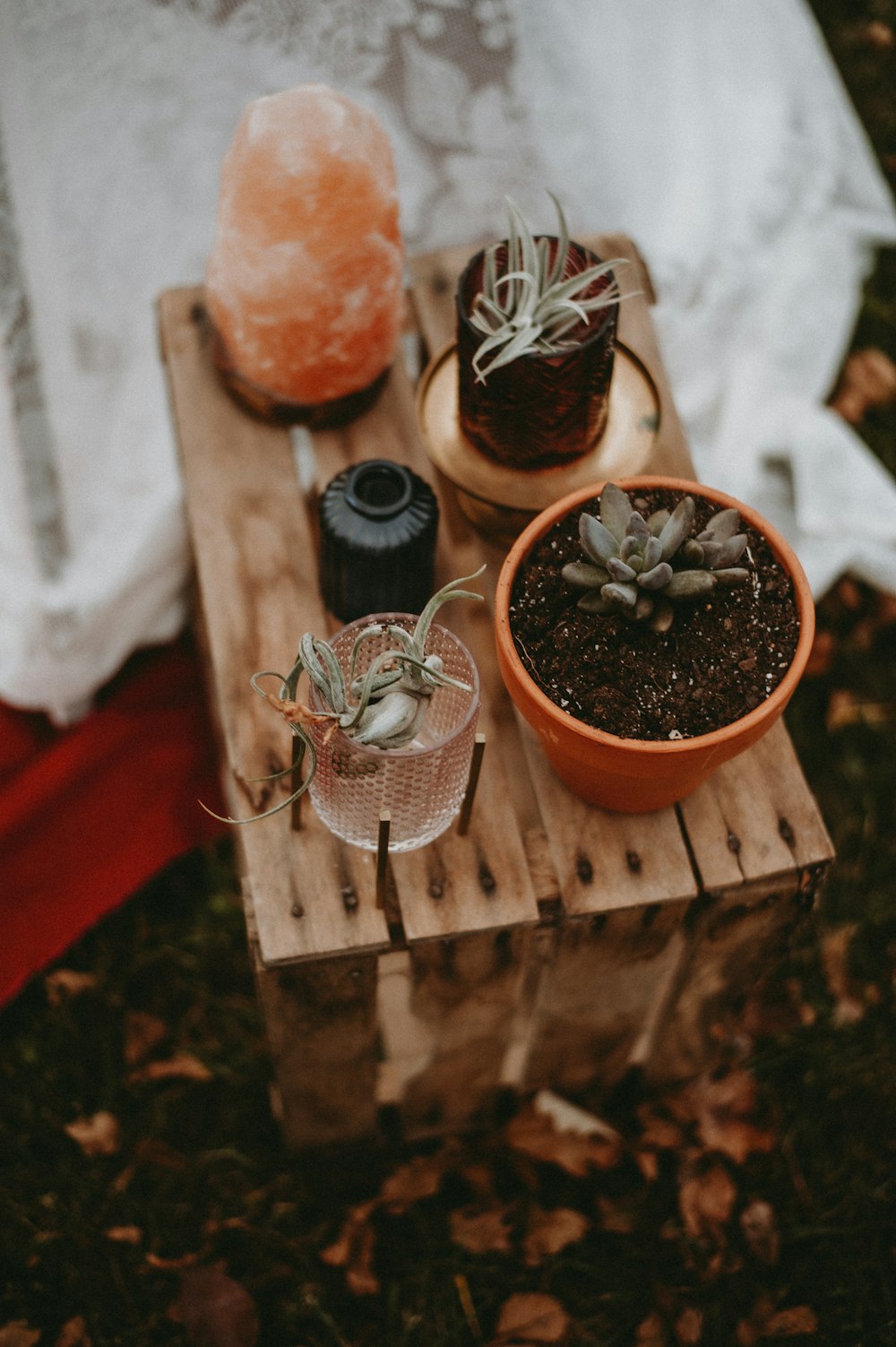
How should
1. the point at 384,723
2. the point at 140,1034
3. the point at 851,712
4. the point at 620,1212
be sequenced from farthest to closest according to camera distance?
the point at 851,712 → the point at 140,1034 → the point at 620,1212 → the point at 384,723

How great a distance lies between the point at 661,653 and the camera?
1068 mm

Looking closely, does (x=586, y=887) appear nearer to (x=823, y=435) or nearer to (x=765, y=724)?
(x=765, y=724)

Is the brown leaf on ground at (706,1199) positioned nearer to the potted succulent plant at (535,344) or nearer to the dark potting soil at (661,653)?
the dark potting soil at (661,653)

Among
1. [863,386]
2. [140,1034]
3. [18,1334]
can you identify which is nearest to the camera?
[18,1334]

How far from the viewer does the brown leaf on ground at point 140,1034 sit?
1.63 meters

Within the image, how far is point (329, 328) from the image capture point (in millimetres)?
1287

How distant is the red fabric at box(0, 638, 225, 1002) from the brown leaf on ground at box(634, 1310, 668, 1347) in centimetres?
87

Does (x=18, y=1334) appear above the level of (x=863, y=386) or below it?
below

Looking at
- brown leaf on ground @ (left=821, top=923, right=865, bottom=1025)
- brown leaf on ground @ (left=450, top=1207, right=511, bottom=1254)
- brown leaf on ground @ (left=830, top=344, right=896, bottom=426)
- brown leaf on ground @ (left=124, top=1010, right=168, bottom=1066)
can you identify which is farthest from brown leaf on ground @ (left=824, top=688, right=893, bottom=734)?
brown leaf on ground @ (left=124, top=1010, right=168, bottom=1066)

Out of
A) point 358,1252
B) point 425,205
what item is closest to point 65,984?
point 358,1252

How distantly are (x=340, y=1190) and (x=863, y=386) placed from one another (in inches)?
64.7

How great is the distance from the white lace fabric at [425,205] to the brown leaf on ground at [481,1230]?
2.87 feet

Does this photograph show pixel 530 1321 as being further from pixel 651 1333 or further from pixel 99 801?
pixel 99 801

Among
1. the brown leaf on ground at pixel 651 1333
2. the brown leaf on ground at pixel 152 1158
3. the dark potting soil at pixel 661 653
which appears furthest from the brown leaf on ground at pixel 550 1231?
the dark potting soil at pixel 661 653
